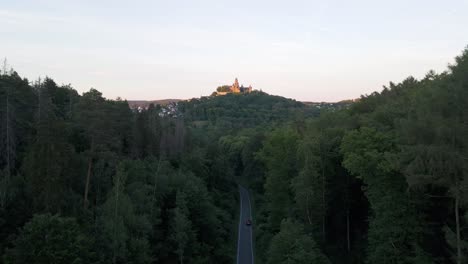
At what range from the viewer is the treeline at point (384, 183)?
17734 millimetres

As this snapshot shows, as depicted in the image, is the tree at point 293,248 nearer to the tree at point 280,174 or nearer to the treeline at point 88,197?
the treeline at point 88,197

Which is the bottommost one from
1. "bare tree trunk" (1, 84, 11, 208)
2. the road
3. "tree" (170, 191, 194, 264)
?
the road

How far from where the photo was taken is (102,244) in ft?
87.3

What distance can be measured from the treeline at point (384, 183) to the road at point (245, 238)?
1.08 m

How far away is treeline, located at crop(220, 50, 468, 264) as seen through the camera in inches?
698

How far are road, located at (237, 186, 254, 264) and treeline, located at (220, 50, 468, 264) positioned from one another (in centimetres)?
108

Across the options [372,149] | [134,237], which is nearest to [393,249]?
[372,149]

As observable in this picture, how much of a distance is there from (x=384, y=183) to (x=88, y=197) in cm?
2292

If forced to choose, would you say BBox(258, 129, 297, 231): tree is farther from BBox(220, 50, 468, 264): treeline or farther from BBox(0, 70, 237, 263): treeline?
BBox(0, 70, 237, 263): treeline

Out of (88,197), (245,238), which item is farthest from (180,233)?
(245,238)

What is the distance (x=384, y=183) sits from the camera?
23859mm

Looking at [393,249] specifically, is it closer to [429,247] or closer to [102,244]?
[429,247]

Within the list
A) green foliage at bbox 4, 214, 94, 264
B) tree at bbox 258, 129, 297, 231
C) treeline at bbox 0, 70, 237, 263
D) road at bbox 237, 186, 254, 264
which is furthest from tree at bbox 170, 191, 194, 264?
green foliage at bbox 4, 214, 94, 264

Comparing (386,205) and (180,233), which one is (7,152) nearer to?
(180,233)
